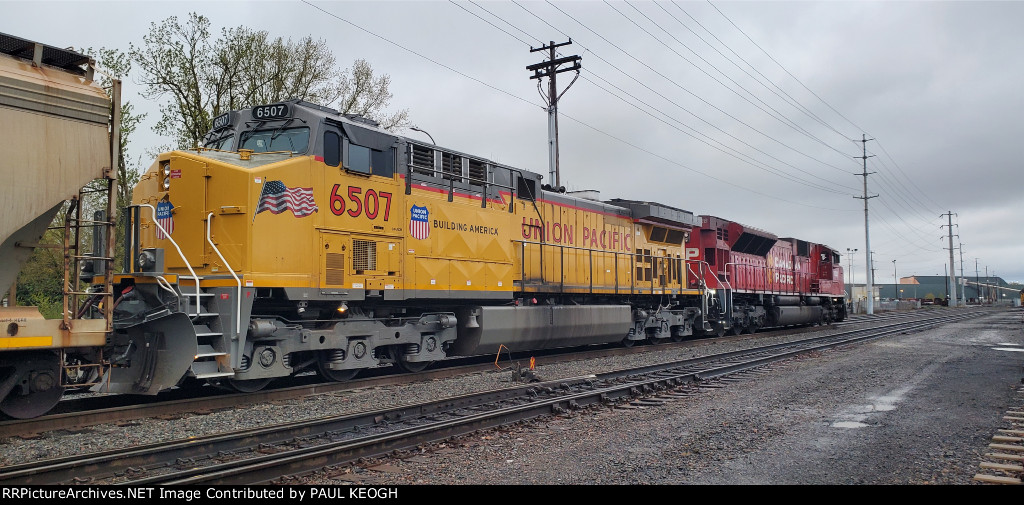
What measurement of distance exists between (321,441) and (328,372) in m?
3.70

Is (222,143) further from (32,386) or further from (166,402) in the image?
(32,386)

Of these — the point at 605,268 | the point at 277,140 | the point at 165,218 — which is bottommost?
the point at 605,268

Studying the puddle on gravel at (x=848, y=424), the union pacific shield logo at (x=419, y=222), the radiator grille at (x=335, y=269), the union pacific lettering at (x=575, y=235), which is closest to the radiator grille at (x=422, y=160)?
the union pacific shield logo at (x=419, y=222)

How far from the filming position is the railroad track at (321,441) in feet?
16.5

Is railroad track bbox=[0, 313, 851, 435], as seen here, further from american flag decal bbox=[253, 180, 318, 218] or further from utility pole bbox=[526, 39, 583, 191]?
utility pole bbox=[526, 39, 583, 191]

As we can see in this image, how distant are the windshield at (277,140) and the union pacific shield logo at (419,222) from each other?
2.09 metres

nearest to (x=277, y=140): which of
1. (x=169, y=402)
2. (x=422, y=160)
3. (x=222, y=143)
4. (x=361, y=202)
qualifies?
(x=222, y=143)

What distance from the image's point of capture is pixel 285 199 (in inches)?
350

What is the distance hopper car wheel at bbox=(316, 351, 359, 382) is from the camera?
988cm

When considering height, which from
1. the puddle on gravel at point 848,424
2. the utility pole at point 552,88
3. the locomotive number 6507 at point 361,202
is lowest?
the puddle on gravel at point 848,424

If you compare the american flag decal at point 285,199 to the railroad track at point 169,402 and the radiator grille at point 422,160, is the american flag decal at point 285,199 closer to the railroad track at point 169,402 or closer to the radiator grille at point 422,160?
the radiator grille at point 422,160

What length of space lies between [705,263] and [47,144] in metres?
17.7
